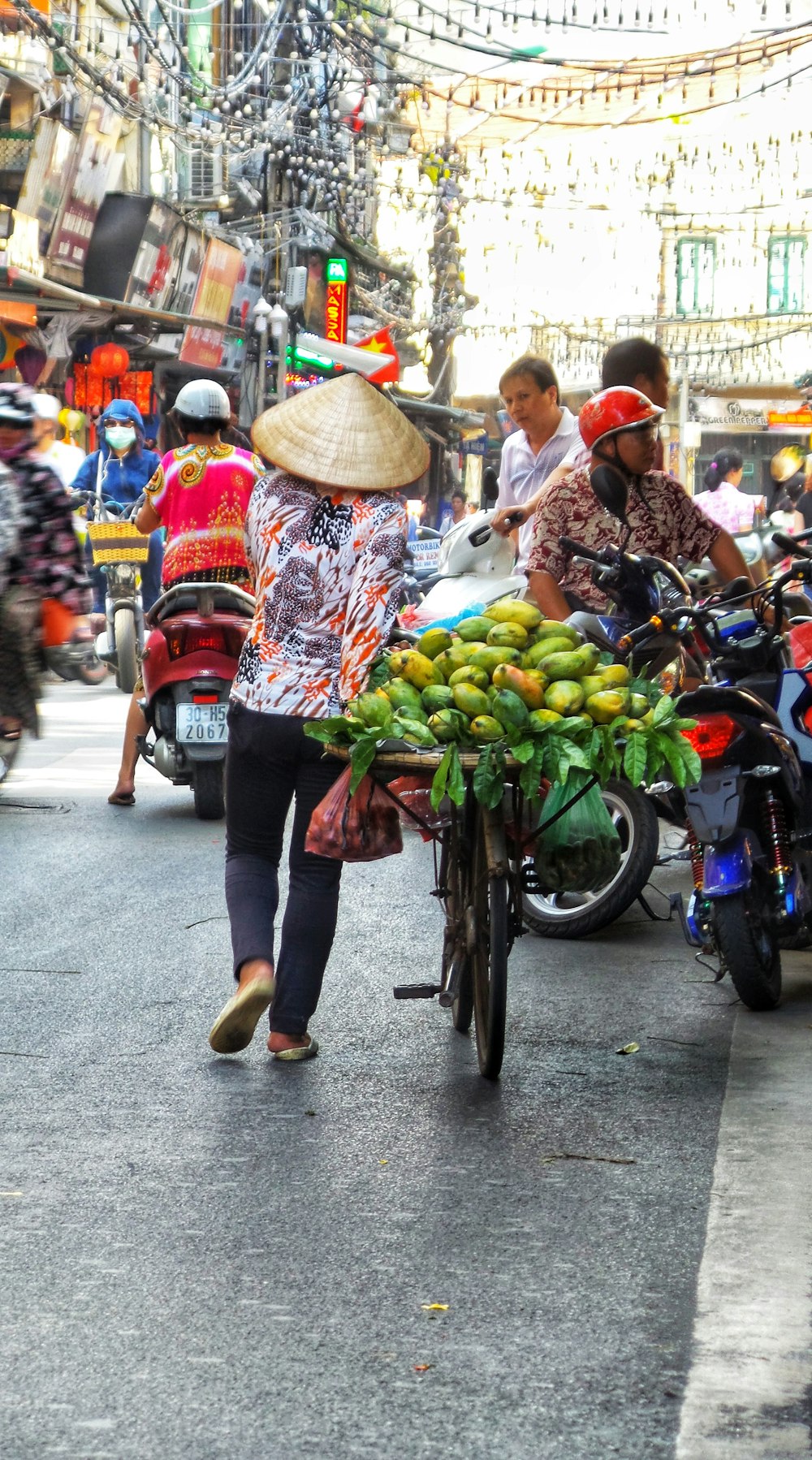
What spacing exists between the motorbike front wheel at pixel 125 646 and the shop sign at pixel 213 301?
13.6 metres

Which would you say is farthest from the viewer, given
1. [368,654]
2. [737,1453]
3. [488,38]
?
[488,38]

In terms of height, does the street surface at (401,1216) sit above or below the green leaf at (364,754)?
below

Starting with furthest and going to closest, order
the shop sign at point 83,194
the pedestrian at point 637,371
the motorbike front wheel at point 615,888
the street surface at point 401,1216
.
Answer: the shop sign at point 83,194
the pedestrian at point 637,371
the motorbike front wheel at point 615,888
the street surface at point 401,1216

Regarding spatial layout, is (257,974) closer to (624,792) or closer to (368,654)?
(368,654)

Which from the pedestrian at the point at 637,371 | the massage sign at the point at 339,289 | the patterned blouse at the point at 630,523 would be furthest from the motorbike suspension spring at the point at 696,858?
the massage sign at the point at 339,289

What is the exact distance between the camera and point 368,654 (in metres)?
5.25

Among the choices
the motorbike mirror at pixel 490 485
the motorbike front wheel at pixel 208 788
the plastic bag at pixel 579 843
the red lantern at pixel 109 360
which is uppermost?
the red lantern at pixel 109 360

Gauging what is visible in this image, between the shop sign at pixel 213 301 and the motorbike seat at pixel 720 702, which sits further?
the shop sign at pixel 213 301

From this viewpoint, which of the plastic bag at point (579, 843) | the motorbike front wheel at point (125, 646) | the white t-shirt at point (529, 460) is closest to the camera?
the plastic bag at point (579, 843)

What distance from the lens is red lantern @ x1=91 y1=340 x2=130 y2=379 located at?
2327 centimetres

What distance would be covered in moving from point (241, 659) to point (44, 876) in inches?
122

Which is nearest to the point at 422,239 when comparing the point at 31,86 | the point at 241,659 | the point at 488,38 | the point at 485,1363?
the point at 31,86

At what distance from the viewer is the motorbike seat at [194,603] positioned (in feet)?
30.7

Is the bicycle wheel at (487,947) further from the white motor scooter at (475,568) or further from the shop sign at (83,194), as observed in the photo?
the shop sign at (83,194)
